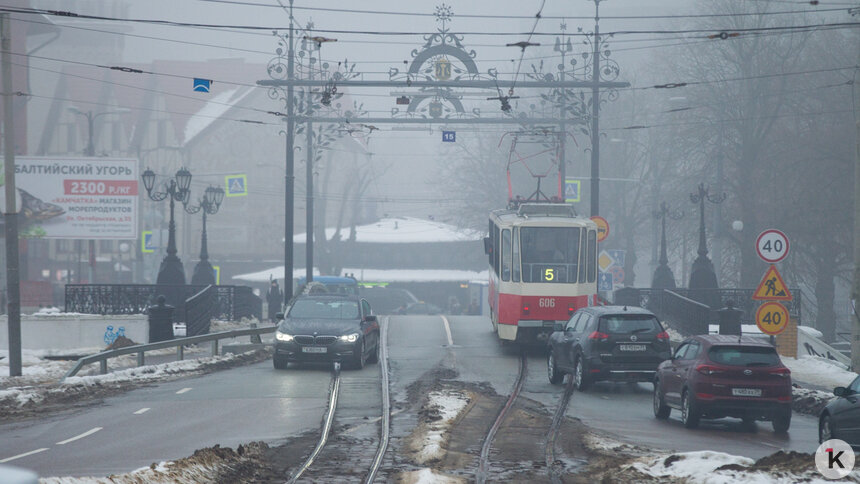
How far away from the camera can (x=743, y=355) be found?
636 inches

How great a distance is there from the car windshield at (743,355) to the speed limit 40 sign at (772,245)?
4624mm

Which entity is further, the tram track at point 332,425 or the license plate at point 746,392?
the license plate at point 746,392

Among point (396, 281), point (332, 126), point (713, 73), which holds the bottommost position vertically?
point (396, 281)

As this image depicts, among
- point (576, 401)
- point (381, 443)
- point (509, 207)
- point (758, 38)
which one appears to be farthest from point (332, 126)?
point (381, 443)

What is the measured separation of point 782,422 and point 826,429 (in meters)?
1.76

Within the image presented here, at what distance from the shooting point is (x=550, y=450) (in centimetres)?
1316

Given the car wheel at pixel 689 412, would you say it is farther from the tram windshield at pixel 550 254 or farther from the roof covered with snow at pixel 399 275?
the roof covered with snow at pixel 399 275

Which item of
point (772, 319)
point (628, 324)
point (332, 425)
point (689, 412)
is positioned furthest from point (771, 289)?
point (332, 425)

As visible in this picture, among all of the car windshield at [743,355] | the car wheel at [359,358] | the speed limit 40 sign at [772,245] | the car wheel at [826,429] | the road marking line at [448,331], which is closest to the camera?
the car wheel at [826,429]

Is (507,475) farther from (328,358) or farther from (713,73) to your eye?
(713,73)

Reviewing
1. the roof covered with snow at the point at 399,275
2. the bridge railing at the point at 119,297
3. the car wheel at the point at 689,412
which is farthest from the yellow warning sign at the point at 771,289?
the roof covered with snow at the point at 399,275

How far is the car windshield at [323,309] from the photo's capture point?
24.3m

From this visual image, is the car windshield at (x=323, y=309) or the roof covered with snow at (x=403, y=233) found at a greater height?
the roof covered with snow at (x=403, y=233)

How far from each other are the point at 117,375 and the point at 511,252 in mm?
9829
